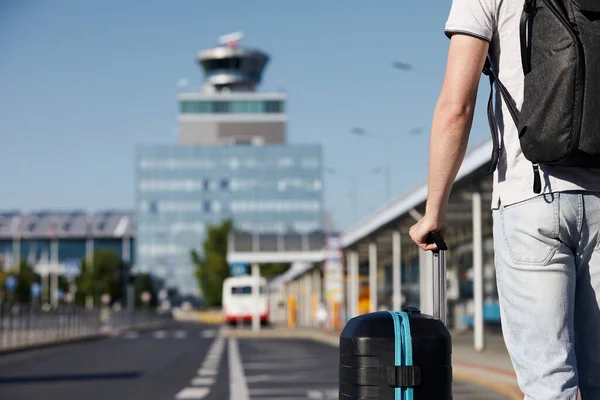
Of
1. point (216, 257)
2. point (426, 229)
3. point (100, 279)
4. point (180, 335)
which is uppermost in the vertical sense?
point (216, 257)

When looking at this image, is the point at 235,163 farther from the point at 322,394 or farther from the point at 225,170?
the point at 322,394

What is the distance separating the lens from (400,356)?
3932mm

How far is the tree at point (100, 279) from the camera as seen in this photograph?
147000mm

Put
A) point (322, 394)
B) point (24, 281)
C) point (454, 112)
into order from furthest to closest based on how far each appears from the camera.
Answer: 1. point (24, 281)
2. point (322, 394)
3. point (454, 112)

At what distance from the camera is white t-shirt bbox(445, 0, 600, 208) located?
3660mm

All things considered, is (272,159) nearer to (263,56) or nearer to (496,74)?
(263,56)

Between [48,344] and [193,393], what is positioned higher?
[193,393]

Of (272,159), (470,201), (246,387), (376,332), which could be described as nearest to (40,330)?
(470,201)

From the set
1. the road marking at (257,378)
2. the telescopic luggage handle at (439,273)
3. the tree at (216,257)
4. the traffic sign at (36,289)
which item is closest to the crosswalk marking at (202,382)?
the road marking at (257,378)

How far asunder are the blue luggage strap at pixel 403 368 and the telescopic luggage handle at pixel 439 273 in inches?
5.9

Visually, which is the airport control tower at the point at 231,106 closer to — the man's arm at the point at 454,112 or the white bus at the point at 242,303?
the white bus at the point at 242,303

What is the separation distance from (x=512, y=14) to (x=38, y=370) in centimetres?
1907

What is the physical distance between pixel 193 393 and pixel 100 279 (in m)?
137

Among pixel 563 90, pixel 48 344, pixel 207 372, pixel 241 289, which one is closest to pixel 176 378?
pixel 207 372
